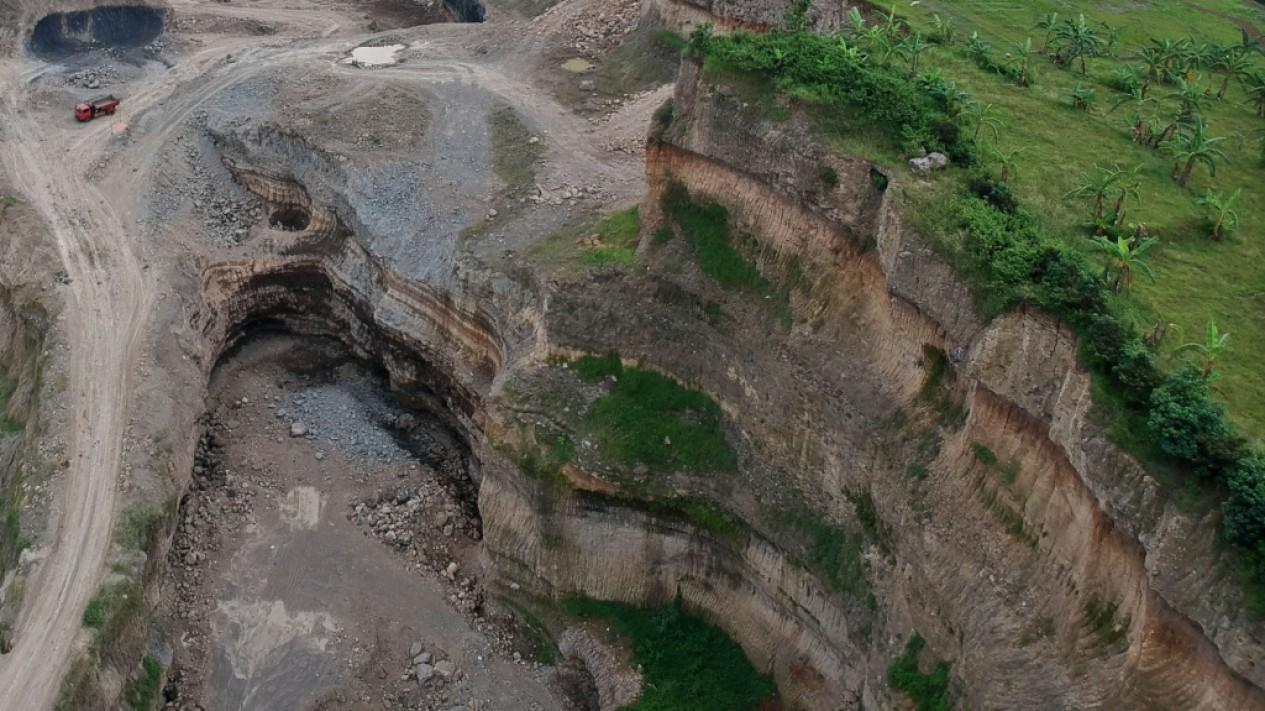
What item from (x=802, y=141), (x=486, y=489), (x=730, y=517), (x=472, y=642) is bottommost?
(x=472, y=642)

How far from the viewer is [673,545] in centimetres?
3197

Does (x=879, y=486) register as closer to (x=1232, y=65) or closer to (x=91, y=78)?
(x=1232, y=65)

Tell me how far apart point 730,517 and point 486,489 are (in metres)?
8.89

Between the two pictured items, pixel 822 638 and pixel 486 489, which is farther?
pixel 486 489

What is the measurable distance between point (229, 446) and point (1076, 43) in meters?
35.8

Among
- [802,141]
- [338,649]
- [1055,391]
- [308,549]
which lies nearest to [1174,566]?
[1055,391]

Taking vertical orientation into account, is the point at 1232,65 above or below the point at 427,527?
above

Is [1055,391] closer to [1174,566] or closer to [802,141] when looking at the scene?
[1174,566]

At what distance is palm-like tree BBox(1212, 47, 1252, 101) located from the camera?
111 ft

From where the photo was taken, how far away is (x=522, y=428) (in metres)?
33.1

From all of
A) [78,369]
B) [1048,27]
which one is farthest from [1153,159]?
[78,369]

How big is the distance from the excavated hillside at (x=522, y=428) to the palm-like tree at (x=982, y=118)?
4.01m

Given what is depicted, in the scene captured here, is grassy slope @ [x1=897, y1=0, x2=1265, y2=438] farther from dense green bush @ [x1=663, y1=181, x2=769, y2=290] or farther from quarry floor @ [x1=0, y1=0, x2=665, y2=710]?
quarry floor @ [x1=0, y1=0, x2=665, y2=710]

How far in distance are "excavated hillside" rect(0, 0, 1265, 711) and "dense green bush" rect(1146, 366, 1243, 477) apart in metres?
0.88
